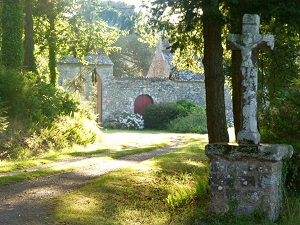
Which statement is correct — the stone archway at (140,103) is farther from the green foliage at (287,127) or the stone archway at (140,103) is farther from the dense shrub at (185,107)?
the green foliage at (287,127)

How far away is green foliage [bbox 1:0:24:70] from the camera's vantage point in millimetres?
16625

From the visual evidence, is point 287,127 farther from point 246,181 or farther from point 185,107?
point 185,107

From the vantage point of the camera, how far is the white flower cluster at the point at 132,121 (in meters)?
31.6

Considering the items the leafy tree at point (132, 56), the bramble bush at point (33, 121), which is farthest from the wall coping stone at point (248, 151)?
the leafy tree at point (132, 56)

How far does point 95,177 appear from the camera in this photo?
961 cm

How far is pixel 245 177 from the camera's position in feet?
21.8

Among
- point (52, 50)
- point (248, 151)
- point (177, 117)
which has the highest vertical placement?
point (52, 50)

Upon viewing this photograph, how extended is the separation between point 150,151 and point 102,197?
25.5 feet

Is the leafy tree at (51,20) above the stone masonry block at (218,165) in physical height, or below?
above

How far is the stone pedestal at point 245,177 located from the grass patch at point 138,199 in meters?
0.62

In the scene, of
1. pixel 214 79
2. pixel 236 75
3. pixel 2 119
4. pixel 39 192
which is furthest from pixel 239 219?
pixel 2 119

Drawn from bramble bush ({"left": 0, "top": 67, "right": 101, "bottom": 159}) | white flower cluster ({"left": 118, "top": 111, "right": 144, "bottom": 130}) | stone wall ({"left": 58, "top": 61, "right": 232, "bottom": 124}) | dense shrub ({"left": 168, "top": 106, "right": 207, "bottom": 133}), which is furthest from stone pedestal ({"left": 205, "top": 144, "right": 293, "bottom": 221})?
stone wall ({"left": 58, "top": 61, "right": 232, "bottom": 124})

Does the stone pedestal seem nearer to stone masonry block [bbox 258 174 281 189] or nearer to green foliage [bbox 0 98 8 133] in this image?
stone masonry block [bbox 258 174 281 189]

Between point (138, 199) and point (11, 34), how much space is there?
35.9 feet
